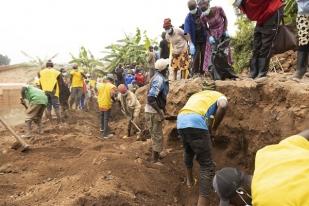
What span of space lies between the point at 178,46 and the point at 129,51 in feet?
28.8

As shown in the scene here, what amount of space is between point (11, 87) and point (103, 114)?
584 cm

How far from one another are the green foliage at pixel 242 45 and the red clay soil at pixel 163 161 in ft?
8.92

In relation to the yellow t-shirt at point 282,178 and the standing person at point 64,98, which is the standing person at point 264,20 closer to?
the yellow t-shirt at point 282,178

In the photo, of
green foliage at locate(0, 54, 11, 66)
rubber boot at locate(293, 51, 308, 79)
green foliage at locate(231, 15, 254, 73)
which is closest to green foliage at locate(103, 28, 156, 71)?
green foliage at locate(231, 15, 254, 73)

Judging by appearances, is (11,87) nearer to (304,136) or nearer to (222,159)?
(222,159)

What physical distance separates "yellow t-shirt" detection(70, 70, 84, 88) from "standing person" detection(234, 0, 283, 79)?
343 inches

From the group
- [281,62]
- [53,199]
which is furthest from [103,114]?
[53,199]

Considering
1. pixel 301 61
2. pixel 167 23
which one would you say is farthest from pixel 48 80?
pixel 301 61

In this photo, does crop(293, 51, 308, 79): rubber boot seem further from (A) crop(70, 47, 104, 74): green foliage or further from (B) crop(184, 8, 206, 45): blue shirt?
(A) crop(70, 47, 104, 74): green foliage

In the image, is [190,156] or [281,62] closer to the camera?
[190,156]

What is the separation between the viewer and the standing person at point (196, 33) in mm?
7340

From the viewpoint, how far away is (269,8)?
227 inches

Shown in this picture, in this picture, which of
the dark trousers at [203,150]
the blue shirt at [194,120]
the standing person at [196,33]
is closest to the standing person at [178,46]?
the standing person at [196,33]

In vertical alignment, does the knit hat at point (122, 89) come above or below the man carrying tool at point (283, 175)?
below
